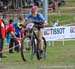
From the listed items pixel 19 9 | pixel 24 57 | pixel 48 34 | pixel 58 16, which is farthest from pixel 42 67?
pixel 19 9

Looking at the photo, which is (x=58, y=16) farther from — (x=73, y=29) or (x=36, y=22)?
(x=36, y=22)

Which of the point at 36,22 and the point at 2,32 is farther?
the point at 2,32

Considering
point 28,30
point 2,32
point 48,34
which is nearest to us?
point 28,30

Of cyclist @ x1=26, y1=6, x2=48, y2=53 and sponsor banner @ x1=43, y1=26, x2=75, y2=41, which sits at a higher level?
cyclist @ x1=26, y1=6, x2=48, y2=53

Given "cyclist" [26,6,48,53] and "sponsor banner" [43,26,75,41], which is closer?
"cyclist" [26,6,48,53]

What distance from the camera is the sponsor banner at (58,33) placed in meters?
22.9

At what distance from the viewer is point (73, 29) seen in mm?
23438

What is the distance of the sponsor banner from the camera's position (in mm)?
22922

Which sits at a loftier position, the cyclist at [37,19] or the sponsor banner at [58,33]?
the cyclist at [37,19]

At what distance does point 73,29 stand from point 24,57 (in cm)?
912

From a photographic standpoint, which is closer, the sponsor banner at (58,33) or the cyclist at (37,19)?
the cyclist at (37,19)

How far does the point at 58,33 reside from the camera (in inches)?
915

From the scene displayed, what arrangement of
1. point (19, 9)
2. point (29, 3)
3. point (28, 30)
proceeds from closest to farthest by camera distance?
point (28, 30), point (19, 9), point (29, 3)

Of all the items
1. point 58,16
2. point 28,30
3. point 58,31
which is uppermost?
point 28,30
